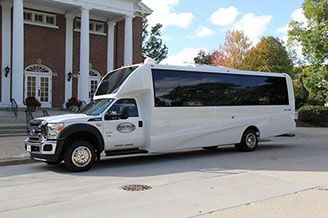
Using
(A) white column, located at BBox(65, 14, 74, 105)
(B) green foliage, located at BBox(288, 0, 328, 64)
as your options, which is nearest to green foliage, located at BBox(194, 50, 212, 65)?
(B) green foliage, located at BBox(288, 0, 328, 64)

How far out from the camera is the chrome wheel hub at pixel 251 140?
1536 centimetres

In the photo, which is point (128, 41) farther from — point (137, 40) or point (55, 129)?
point (55, 129)

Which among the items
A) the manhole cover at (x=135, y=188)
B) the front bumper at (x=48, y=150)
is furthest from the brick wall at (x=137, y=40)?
the manhole cover at (x=135, y=188)

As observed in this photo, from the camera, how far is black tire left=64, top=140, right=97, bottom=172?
10.9 metres

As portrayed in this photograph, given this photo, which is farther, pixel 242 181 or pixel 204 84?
pixel 204 84

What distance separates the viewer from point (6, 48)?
2666cm

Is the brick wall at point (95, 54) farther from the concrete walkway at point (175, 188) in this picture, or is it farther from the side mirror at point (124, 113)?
the side mirror at point (124, 113)

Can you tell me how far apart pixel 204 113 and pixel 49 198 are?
7.16 meters

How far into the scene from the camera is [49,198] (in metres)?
7.89

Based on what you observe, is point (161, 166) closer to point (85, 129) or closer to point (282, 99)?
point (85, 129)

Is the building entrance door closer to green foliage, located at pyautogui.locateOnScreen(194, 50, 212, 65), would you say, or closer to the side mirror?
the side mirror

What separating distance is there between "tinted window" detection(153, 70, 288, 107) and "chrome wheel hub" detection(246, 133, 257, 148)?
3.62 feet

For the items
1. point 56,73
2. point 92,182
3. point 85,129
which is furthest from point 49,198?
point 56,73

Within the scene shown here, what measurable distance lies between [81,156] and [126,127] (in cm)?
158
